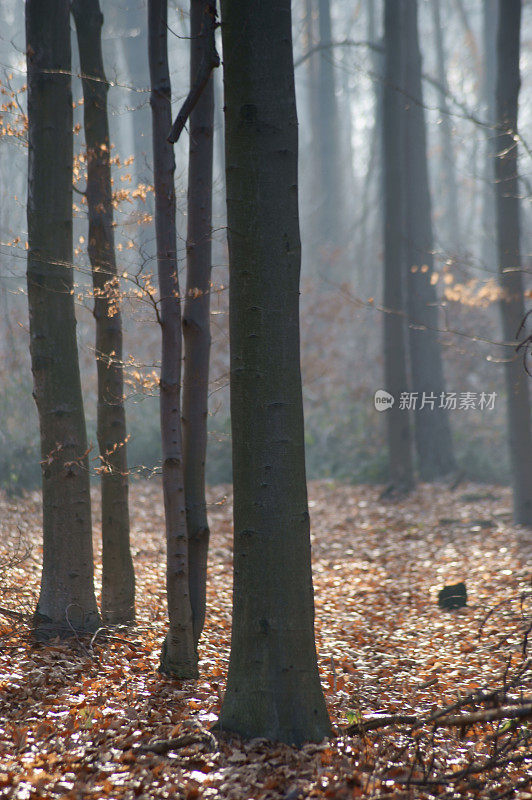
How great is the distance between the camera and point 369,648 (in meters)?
5.96

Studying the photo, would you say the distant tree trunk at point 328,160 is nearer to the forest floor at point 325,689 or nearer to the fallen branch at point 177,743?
the forest floor at point 325,689

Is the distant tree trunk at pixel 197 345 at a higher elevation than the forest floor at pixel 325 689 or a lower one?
higher

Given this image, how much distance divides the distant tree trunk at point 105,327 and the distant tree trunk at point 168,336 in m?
1.02

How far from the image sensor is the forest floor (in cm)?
316

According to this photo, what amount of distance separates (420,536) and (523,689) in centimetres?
574

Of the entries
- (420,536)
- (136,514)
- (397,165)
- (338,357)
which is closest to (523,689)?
(420,536)

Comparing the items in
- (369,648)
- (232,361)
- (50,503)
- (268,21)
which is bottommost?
(369,648)

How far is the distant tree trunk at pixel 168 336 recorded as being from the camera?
4.50 metres

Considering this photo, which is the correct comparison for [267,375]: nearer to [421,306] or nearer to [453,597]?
[453,597]

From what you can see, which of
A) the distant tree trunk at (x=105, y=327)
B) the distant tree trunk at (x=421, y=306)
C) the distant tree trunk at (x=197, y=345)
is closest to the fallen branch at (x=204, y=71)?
the distant tree trunk at (x=197, y=345)

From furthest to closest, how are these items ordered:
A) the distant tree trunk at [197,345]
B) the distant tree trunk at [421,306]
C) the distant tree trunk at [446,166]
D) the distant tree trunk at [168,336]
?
Result: the distant tree trunk at [446,166], the distant tree trunk at [421,306], the distant tree trunk at [197,345], the distant tree trunk at [168,336]

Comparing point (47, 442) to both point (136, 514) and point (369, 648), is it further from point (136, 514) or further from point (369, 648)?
point (136, 514)

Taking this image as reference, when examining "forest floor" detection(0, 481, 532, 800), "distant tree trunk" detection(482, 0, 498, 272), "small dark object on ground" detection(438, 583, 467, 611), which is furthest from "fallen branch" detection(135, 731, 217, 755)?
"distant tree trunk" detection(482, 0, 498, 272)

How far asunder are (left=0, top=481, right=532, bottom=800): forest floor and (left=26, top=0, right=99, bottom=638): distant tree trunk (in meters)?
0.48
